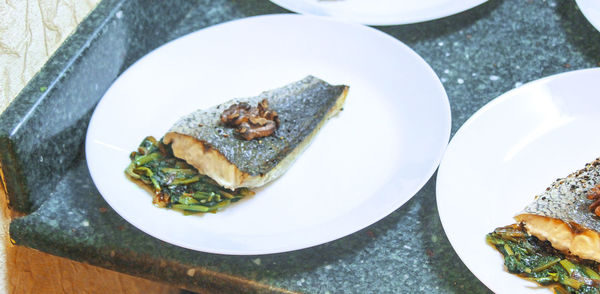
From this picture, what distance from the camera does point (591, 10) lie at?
1.77m

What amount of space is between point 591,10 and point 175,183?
50.2 inches

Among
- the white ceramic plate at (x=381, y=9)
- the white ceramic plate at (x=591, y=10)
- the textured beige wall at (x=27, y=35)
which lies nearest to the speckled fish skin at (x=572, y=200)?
the white ceramic plate at (x=591, y=10)

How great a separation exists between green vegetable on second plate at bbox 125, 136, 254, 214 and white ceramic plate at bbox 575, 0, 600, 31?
109 centimetres

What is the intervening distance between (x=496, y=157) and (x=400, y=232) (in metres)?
0.31

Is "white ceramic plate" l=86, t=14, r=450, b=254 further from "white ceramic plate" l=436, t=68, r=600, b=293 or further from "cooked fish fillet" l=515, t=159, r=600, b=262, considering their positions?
"cooked fish fillet" l=515, t=159, r=600, b=262

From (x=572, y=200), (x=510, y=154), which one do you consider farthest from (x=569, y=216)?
(x=510, y=154)

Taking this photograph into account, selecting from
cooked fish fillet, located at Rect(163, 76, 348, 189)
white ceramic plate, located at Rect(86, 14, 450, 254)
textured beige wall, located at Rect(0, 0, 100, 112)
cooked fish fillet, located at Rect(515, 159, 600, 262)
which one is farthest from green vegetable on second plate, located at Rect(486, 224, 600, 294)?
textured beige wall, located at Rect(0, 0, 100, 112)

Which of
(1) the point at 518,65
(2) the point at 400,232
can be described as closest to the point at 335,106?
(2) the point at 400,232

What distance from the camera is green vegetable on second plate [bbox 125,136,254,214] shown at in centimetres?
147

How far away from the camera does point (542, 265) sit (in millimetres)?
1255

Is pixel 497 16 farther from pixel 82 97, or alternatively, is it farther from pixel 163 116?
pixel 82 97

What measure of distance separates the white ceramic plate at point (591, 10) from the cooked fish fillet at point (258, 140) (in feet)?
2.40

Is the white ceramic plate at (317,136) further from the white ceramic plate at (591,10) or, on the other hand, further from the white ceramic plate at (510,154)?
the white ceramic plate at (591,10)

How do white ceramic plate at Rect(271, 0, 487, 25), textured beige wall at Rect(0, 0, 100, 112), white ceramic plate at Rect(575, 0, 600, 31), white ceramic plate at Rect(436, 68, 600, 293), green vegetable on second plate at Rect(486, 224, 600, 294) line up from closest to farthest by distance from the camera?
green vegetable on second plate at Rect(486, 224, 600, 294), white ceramic plate at Rect(436, 68, 600, 293), textured beige wall at Rect(0, 0, 100, 112), white ceramic plate at Rect(575, 0, 600, 31), white ceramic plate at Rect(271, 0, 487, 25)
